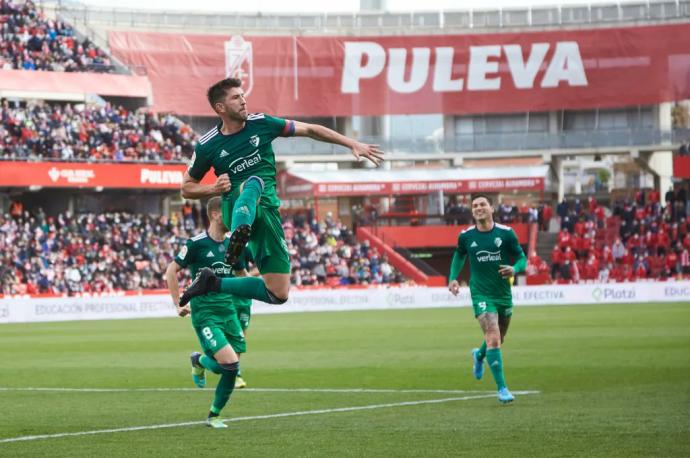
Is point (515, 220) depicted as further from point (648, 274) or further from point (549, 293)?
point (549, 293)

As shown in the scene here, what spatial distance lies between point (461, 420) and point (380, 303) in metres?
34.2

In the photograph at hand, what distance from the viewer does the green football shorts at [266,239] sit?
10.3 metres

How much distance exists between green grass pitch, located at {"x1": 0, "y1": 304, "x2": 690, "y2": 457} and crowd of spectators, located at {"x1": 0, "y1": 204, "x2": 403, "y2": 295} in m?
14.2

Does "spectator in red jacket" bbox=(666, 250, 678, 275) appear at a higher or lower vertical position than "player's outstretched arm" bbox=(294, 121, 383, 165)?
lower

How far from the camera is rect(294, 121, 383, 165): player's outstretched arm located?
399 inches

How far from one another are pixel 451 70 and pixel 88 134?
2540 centimetres

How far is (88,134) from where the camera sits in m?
51.8

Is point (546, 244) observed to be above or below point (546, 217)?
below

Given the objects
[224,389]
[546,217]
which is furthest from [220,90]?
[546,217]

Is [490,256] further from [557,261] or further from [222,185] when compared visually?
[557,261]

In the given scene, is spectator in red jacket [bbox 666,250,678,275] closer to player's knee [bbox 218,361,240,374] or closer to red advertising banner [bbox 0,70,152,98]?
red advertising banner [bbox 0,70,152,98]

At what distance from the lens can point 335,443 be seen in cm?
1059

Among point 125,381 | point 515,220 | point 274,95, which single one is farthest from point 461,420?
point 274,95

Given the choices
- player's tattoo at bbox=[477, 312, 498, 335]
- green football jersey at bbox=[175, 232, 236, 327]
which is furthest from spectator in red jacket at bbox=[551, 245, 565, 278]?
green football jersey at bbox=[175, 232, 236, 327]
